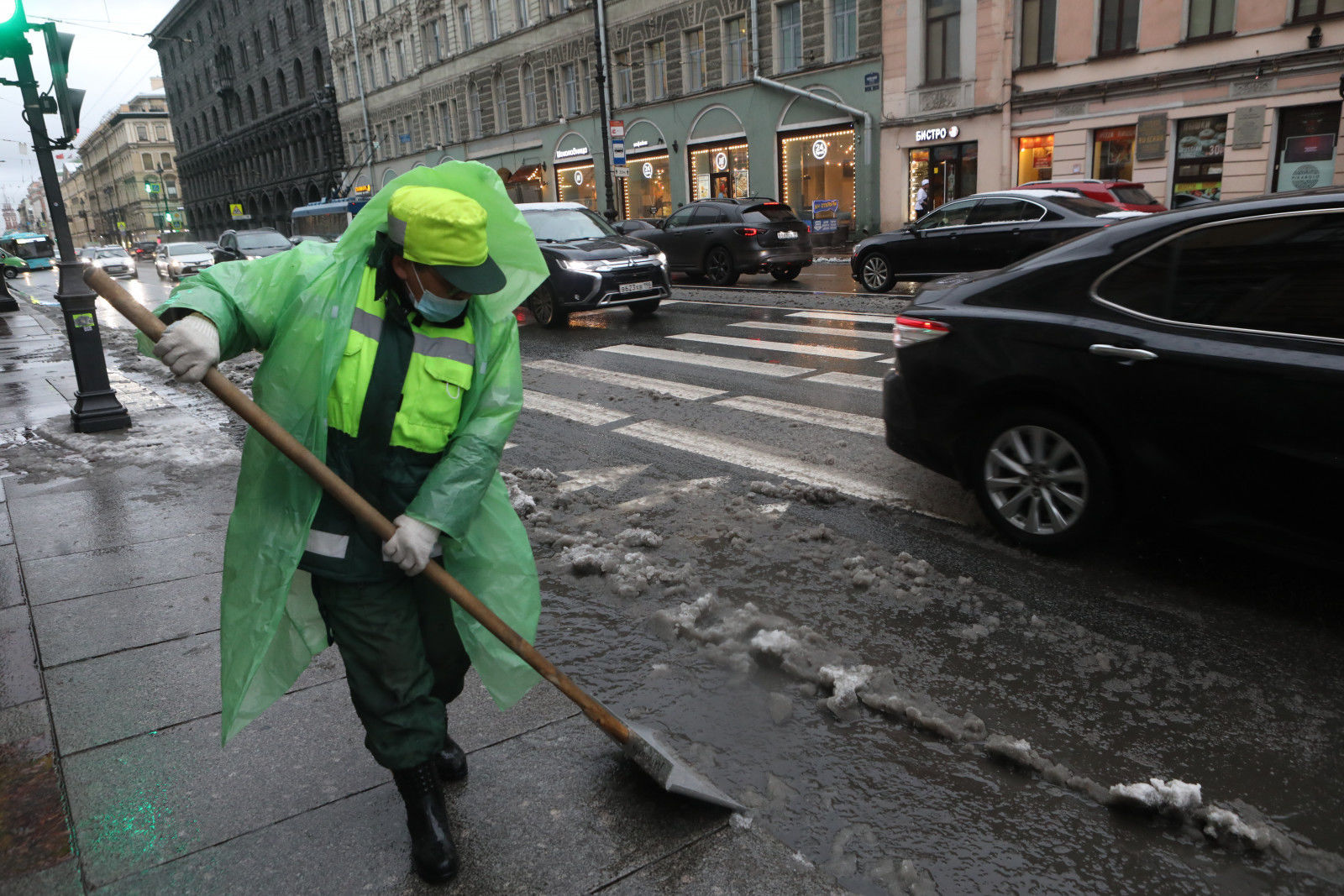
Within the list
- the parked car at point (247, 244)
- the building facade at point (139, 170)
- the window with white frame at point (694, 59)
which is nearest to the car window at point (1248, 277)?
the parked car at point (247, 244)

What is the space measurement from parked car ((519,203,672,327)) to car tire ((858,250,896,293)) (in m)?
4.00

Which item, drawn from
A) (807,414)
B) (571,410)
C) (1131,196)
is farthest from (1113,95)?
(571,410)

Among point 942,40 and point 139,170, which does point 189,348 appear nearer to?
point 942,40

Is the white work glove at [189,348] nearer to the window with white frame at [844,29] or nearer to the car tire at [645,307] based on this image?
the car tire at [645,307]

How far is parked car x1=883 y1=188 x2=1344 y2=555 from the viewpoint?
3441 millimetres

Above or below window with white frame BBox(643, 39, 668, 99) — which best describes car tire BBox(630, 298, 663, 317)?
below

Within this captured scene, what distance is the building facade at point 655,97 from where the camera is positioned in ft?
93.6

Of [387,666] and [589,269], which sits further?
[589,269]

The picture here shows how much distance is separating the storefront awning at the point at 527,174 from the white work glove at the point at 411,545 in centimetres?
4179

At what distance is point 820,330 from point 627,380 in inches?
136

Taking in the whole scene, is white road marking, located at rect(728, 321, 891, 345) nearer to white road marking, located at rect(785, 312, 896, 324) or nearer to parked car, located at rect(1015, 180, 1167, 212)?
white road marking, located at rect(785, 312, 896, 324)

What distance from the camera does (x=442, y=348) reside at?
7.52ft

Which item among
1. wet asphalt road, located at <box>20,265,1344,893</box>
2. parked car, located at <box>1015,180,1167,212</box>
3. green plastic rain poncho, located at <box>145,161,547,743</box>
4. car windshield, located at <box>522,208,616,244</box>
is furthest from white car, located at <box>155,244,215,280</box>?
green plastic rain poncho, located at <box>145,161,547,743</box>

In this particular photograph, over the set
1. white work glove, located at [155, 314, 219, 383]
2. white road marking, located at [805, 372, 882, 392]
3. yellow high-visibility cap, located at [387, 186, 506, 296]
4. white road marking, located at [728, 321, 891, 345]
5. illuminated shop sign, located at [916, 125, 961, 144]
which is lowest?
white road marking, located at [728, 321, 891, 345]
